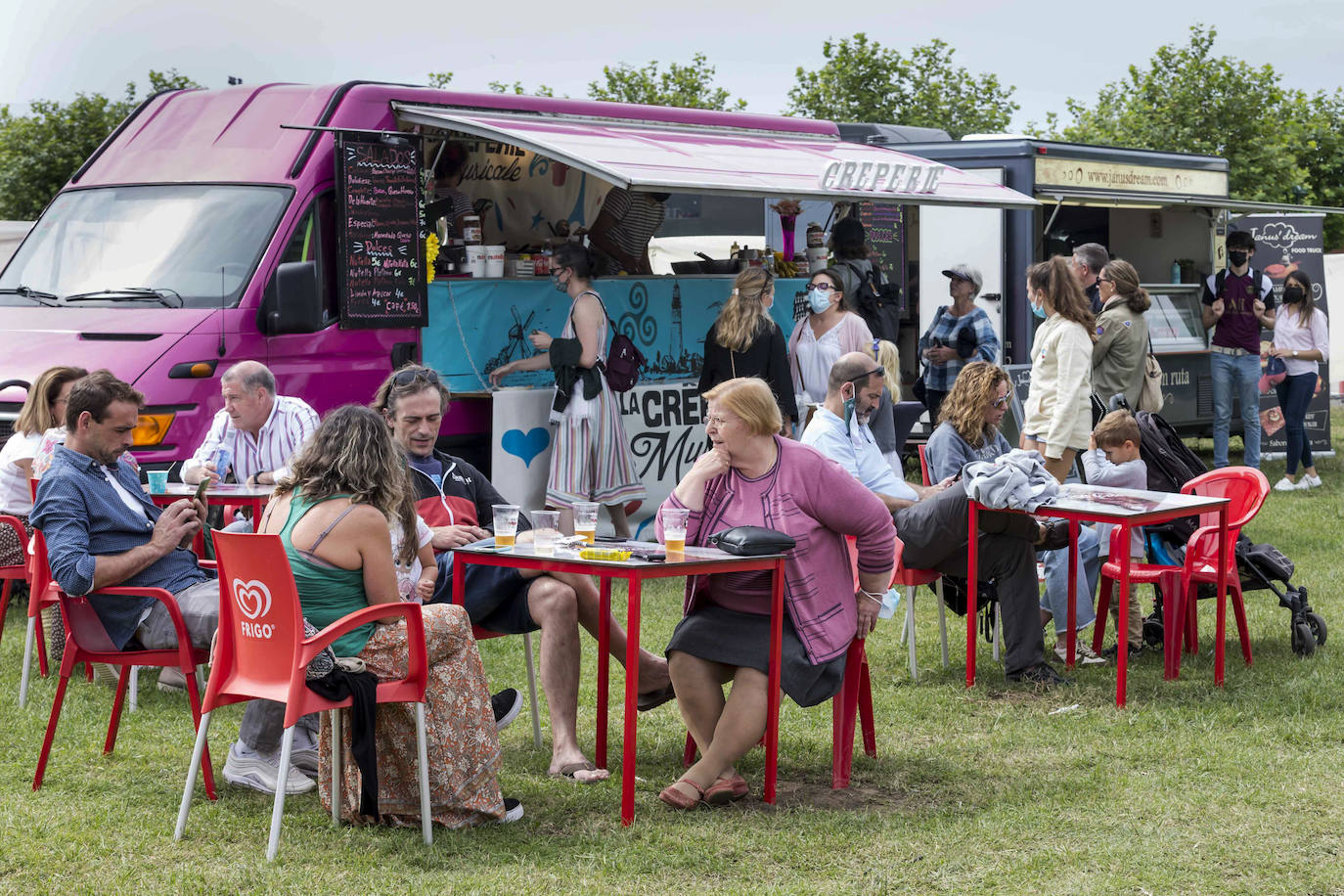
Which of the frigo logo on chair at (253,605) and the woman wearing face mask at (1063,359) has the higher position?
the woman wearing face mask at (1063,359)

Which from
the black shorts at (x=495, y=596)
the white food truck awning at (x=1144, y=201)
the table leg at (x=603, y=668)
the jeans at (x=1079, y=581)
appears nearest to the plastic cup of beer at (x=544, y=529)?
the table leg at (x=603, y=668)

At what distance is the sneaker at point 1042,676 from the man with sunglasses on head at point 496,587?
1.59m

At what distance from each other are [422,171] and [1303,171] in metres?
22.7

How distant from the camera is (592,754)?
17.7ft

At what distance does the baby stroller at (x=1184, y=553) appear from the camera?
6773 millimetres

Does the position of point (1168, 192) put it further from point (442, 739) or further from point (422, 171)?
point (442, 739)

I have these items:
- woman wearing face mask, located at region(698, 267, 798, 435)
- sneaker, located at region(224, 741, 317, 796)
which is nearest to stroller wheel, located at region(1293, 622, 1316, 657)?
woman wearing face mask, located at region(698, 267, 798, 435)

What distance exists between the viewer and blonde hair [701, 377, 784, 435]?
4969mm

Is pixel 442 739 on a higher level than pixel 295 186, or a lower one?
lower

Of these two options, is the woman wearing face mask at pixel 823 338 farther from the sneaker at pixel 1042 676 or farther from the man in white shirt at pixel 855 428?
the sneaker at pixel 1042 676

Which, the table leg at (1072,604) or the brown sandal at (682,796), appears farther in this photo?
the table leg at (1072,604)

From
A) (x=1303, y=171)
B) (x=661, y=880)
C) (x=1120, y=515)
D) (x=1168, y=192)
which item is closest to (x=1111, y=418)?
(x=1120, y=515)

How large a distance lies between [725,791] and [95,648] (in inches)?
80.1

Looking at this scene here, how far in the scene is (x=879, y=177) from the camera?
9.38m
